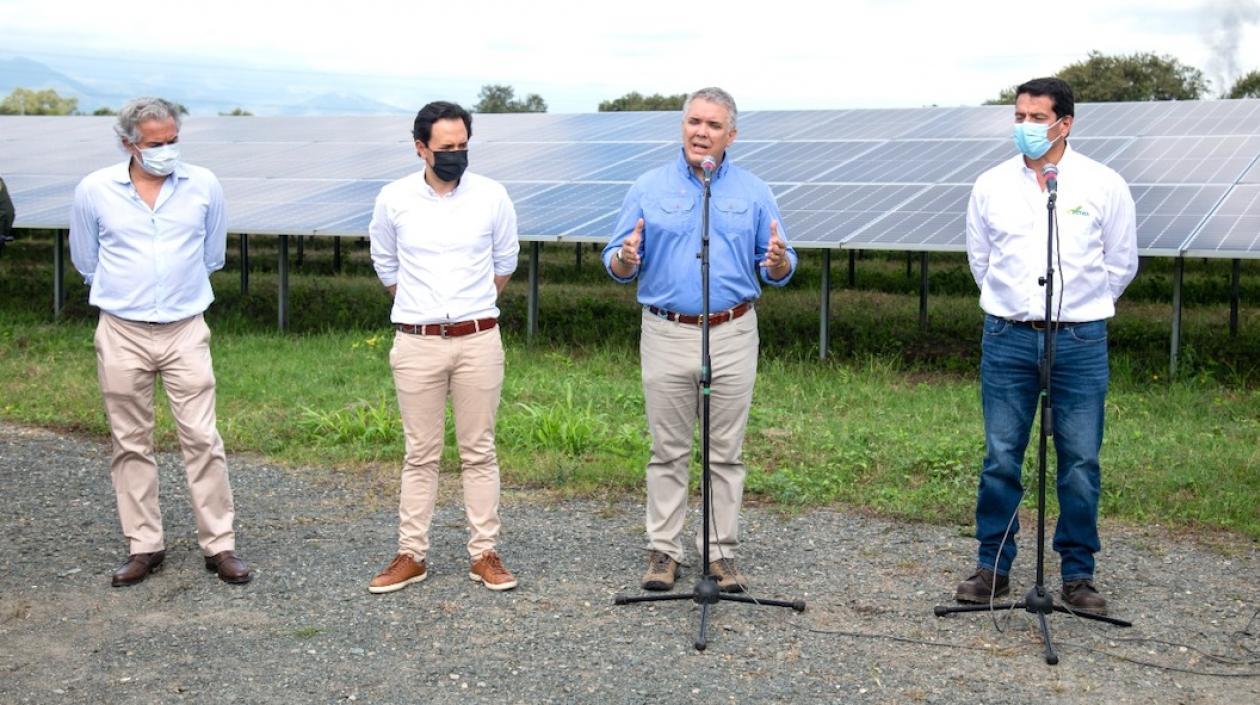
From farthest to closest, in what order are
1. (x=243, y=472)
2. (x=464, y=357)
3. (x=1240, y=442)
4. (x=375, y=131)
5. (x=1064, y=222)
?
(x=375, y=131), (x=1240, y=442), (x=243, y=472), (x=464, y=357), (x=1064, y=222)

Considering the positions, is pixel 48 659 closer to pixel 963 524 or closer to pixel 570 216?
A: pixel 963 524

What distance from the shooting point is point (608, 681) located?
4.40 meters

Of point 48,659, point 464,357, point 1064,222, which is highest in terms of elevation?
point 1064,222

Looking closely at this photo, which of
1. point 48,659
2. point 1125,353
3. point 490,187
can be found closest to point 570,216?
point 1125,353

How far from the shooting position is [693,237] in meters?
5.04

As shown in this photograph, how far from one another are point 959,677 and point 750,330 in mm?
1433

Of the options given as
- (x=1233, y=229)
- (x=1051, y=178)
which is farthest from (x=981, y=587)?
(x=1233, y=229)

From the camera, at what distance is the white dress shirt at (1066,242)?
15.7ft

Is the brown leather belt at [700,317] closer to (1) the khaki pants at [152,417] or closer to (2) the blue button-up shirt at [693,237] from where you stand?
(2) the blue button-up shirt at [693,237]

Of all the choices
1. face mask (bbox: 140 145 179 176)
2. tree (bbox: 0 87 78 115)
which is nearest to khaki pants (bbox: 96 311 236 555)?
face mask (bbox: 140 145 179 176)

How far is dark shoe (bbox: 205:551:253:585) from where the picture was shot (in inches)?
211

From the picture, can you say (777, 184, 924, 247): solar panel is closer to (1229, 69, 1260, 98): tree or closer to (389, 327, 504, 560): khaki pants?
(389, 327, 504, 560): khaki pants

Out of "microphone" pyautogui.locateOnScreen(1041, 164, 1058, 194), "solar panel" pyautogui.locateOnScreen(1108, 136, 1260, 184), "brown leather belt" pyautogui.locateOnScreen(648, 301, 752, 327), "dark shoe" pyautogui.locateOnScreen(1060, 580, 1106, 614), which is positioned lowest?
"dark shoe" pyautogui.locateOnScreen(1060, 580, 1106, 614)

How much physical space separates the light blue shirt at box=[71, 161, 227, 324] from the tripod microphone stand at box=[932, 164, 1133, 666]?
2.94 meters
